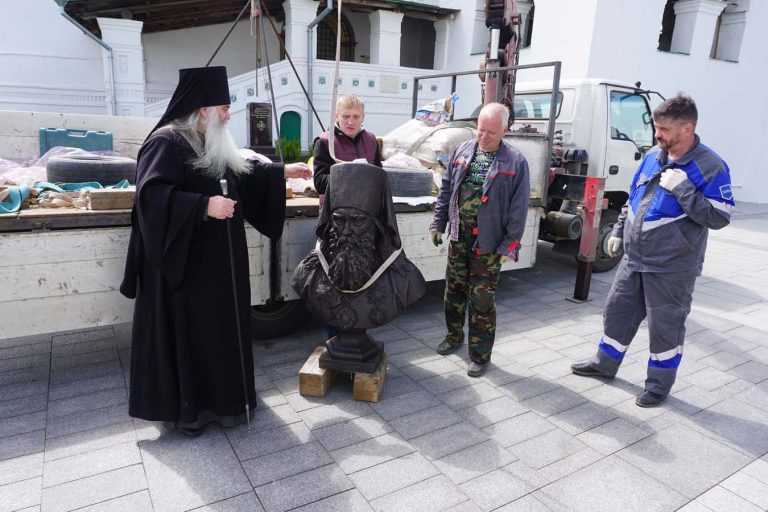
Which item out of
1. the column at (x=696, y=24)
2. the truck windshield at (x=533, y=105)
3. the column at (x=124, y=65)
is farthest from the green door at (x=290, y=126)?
the column at (x=696, y=24)

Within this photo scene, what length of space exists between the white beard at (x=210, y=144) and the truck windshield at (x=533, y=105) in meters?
5.12

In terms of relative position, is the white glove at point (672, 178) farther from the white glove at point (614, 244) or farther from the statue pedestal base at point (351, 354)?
the statue pedestal base at point (351, 354)

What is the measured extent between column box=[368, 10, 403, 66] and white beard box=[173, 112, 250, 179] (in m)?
14.4

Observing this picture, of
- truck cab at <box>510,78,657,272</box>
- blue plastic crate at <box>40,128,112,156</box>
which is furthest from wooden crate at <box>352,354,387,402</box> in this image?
truck cab at <box>510,78,657,272</box>

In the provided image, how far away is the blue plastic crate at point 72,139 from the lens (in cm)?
492

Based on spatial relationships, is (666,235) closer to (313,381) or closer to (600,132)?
(313,381)

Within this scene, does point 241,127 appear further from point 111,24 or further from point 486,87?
point 486,87

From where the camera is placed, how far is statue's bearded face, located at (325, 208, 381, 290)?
310cm

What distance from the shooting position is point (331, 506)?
7.82 feet

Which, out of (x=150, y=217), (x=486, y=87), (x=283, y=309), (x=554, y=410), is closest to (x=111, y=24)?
(x=486, y=87)

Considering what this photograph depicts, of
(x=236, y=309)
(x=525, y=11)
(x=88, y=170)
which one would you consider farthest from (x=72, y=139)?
(x=525, y=11)

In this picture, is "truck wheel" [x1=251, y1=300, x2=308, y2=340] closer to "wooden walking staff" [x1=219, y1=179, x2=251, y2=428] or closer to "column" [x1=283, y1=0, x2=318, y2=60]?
"wooden walking staff" [x1=219, y1=179, x2=251, y2=428]

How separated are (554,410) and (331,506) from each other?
5.20 feet

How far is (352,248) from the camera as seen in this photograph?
3133 mm
